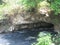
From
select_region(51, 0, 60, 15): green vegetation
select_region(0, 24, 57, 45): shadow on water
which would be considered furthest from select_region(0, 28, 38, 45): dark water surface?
select_region(51, 0, 60, 15): green vegetation

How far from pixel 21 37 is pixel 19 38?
0.22 m

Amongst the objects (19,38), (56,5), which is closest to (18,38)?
(19,38)

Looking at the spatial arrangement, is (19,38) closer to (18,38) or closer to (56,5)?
(18,38)

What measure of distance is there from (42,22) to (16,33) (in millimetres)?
2237

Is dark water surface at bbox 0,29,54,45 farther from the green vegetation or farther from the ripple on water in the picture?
the green vegetation

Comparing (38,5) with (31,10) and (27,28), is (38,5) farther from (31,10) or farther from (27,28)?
(27,28)

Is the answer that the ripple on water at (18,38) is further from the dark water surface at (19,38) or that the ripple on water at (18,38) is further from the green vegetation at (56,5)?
the green vegetation at (56,5)

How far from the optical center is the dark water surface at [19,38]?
47.5 ft

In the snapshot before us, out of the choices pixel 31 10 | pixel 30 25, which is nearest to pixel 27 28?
pixel 30 25

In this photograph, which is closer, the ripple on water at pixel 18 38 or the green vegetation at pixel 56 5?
the green vegetation at pixel 56 5

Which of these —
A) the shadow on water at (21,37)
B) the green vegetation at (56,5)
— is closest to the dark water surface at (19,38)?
the shadow on water at (21,37)

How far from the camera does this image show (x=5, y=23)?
676 inches

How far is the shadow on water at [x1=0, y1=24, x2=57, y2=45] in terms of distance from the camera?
14508 millimetres

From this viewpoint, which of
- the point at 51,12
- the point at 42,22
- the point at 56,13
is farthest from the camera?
the point at 42,22
